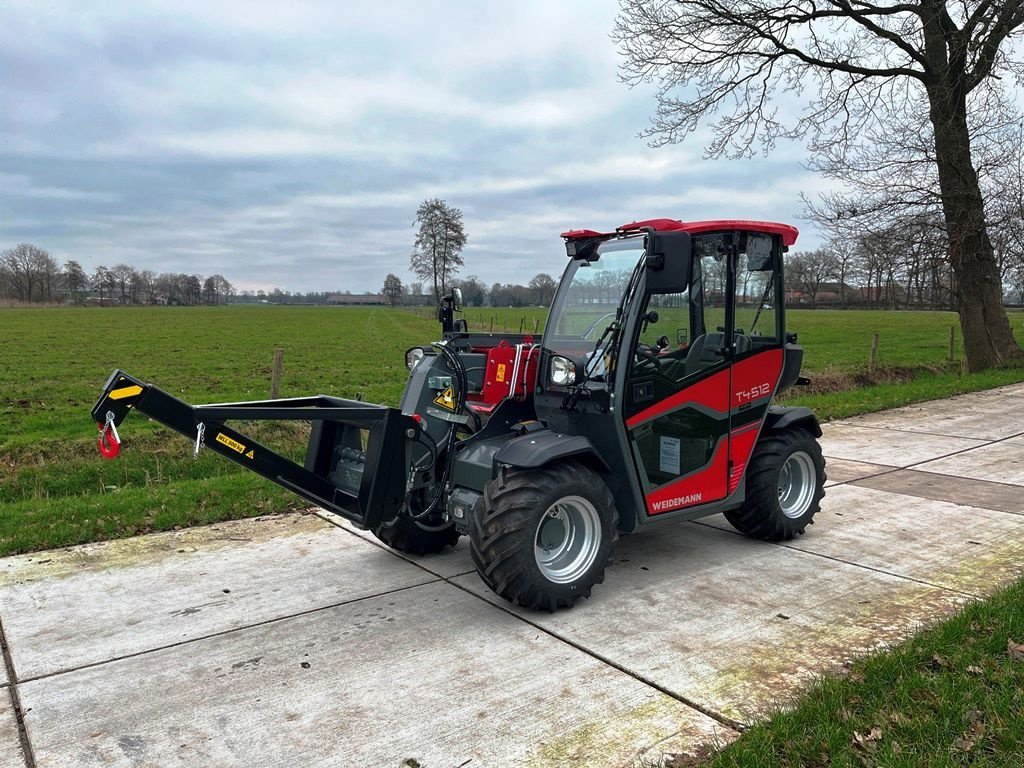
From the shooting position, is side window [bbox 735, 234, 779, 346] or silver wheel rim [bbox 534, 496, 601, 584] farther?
side window [bbox 735, 234, 779, 346]

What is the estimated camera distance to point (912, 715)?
3.21 metres

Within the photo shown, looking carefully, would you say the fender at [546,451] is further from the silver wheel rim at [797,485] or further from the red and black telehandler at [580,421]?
the silver wheel rim at [797,485]

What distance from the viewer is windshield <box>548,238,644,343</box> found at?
490 centimetres

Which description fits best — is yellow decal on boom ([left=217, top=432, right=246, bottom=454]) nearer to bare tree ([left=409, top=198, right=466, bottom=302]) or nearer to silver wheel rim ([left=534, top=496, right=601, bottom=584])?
silver wheel rim ([left=534, top=496, right=601, bottom=584])

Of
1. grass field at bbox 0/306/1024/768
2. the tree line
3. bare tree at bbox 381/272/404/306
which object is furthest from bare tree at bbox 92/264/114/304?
grass field at bbox 0/306/1024/768

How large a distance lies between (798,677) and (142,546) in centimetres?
475

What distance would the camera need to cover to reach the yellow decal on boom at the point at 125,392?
3830mm

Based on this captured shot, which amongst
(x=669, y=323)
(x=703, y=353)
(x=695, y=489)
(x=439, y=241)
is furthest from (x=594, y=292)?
(x=439, y=241)

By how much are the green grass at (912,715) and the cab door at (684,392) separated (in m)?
1.60

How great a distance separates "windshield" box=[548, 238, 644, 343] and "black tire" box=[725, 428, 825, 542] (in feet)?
5.60

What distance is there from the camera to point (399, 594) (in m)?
4.85

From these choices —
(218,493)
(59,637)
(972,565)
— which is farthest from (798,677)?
(218,493)

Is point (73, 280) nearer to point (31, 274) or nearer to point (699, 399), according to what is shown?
point (31, 274)

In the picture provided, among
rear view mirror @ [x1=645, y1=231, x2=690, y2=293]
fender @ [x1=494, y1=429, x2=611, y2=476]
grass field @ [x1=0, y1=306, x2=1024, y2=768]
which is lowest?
grass field @ [x1=0, y1=306, x2=1024, y2=768]
